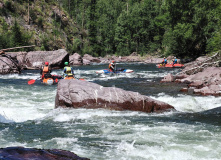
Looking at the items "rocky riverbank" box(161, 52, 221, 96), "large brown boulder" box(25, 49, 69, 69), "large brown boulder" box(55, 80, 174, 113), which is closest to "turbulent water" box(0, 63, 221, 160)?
"large brown boulder" box(55, 80, 174, 113)

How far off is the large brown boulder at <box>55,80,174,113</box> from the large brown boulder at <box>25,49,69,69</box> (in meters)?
18.6

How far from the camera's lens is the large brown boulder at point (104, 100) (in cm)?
840

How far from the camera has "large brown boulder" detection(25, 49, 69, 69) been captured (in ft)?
87.1

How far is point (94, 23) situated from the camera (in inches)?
2178

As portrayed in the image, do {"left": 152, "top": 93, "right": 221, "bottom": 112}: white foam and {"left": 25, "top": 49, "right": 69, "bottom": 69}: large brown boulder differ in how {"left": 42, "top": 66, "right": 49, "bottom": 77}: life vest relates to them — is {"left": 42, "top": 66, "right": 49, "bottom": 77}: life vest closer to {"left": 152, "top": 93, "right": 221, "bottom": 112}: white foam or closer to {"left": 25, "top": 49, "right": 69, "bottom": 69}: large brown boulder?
{"left": 152, "top": 93, "right": 221, "bottom": 112}: white foam

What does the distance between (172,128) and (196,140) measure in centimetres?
94

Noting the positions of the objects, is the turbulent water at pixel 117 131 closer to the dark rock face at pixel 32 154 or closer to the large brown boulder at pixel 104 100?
the large brown boulder at pixel 104 100

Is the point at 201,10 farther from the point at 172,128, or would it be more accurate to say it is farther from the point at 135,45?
the point at 172,128

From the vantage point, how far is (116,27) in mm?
54031

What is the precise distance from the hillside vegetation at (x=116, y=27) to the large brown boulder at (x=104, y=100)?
1023 inches

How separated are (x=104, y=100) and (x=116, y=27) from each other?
154 ft

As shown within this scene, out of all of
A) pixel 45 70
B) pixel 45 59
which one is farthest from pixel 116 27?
pixel 45 70

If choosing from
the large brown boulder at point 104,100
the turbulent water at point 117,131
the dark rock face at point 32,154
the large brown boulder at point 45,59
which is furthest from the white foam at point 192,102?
the large brown boulder at point 45,59

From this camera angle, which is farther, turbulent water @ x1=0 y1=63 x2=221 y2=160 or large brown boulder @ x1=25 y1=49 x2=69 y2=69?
large brown boulder @ x1=25 y1=49 x2=69 y2=69
